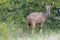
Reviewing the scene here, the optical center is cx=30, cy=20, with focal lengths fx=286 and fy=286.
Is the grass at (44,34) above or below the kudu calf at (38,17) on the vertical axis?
below

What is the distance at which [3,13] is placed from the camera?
12062 mm

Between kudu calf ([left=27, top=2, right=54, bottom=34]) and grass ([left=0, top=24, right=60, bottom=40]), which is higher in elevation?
kudu calf ([left=27, top=2, right=54, bottom=34])

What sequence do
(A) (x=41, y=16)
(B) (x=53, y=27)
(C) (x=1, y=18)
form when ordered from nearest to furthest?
(C) (x=1, y=18), (A) (x=41, y=16), (B) (x=53, y=27)

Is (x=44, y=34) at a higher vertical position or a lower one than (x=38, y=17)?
lower

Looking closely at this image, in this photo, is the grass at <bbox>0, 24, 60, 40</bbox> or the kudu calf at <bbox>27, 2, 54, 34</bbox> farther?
the kudu calf at <bbox>27, 2, 54, 34</bbox>

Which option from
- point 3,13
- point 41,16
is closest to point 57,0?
point 41,16

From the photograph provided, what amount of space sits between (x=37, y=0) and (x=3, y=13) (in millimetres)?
2107

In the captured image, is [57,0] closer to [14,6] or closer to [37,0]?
[37,0]

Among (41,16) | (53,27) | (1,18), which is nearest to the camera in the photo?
(1,18)

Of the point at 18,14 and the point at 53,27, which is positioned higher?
the point at 18,14

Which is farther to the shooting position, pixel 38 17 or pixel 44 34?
pixel 38 17

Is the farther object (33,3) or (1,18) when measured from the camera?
A: (33,3)

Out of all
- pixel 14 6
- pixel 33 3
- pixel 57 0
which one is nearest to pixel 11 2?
pixel 14 6

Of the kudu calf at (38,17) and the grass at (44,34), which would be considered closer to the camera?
the grass at (44,34)
